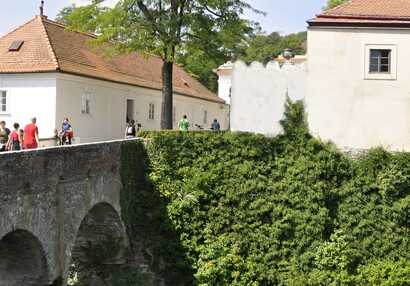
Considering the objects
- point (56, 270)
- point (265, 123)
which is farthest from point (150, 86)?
point (56, 270)

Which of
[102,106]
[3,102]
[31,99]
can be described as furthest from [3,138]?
[102,106]

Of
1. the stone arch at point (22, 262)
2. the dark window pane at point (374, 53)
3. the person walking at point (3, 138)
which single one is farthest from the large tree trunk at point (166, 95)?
the stone arch at point (22, 262)

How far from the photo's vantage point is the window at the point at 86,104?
2645 centimetres

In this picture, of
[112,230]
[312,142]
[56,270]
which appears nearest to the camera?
[56,270]

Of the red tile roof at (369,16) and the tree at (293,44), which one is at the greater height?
the tree at (293,44)

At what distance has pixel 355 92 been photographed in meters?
20.1

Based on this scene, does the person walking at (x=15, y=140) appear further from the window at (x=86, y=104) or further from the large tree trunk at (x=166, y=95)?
the window at (x=86, y=104)

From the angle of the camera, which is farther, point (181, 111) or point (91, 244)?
point (181, 111)

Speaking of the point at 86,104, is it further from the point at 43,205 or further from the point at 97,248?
the point at 43,205

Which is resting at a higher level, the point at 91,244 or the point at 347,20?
the point at 347,20

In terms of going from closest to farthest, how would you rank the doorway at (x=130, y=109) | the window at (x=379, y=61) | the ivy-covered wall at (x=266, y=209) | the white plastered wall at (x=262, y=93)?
the ivy-covered wall at (x=266, y=209), the window at (x=379, y=61), the white plastered wall at (x=262, y=93), the doorway at (x=130, y=109)

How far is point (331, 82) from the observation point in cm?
2023

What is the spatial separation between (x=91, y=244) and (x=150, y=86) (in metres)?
15.6

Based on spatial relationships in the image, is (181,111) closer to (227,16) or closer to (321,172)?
(227,16)
